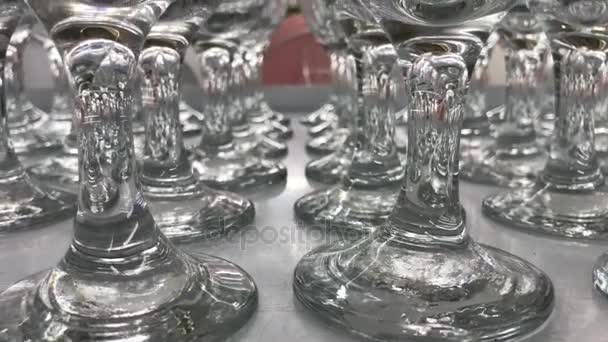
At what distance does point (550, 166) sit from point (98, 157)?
36 centimetres

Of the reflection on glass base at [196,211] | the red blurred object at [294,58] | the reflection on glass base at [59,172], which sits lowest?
the red blurred object at [294,58]

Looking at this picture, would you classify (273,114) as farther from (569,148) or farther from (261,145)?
(569,148)

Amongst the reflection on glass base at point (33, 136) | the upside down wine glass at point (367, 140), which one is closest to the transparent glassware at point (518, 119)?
the upside down wine glass at point (367, 140)

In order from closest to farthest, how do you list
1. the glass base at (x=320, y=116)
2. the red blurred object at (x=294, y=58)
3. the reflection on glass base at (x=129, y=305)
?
the reflection on glass base at (x=129, y=305)
the glass base at (x=320, y=116)
the red blurred object at (x=294, y=58)

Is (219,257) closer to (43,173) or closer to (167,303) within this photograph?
(167,303)

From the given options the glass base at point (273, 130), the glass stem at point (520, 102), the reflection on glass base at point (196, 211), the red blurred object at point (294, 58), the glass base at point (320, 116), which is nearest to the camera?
the reflection on glass base at point (196, 211)

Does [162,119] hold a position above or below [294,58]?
above

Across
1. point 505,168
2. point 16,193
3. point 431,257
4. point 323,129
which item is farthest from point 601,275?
point 323,129

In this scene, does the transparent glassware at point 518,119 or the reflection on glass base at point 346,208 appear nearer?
the reflection on glass base at point 346,208

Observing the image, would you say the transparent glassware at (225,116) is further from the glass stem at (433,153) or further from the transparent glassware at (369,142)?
the glass stem at (433,153)

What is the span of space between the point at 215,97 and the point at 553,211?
353 millimetres

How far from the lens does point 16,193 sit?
54 cm

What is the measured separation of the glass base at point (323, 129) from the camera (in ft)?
2.93

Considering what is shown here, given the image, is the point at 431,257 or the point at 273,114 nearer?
the point at 431,257
